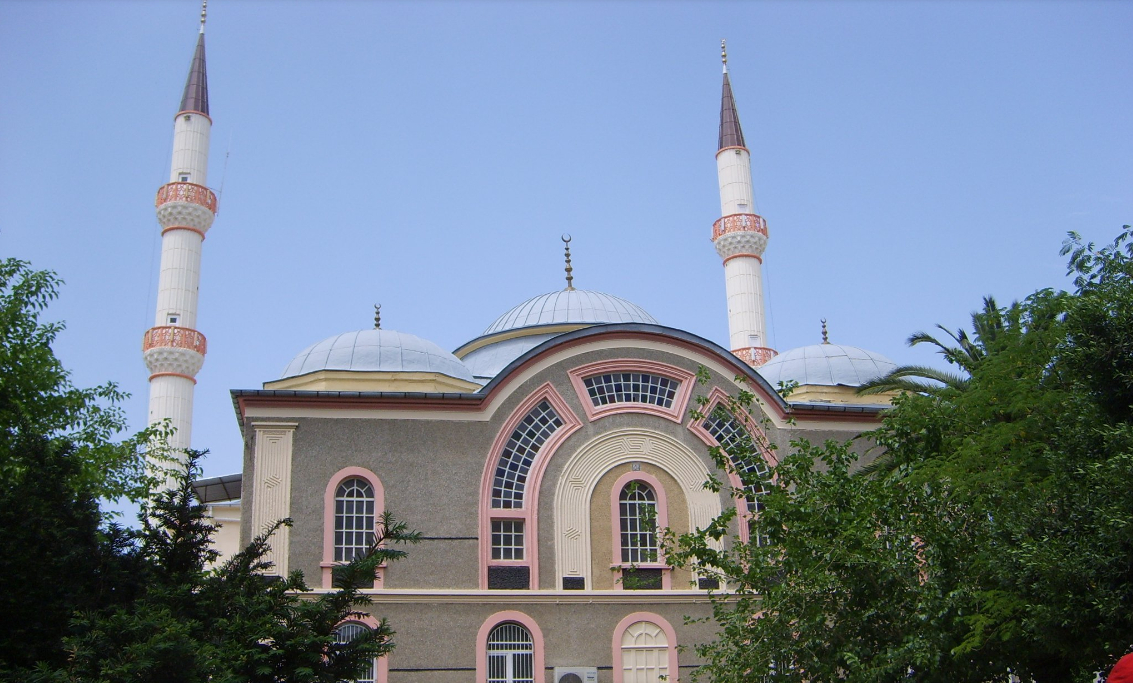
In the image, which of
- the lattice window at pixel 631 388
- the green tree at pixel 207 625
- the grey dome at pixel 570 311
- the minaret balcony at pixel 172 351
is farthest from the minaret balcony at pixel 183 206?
the green tree at pixel 207 625

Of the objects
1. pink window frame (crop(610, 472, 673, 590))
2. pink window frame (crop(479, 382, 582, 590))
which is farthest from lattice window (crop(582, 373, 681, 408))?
pink window frame (crop(610, 472, 673, 590))

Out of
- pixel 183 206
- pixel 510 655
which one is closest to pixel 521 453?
pixel 510 655

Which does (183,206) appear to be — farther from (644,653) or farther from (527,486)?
(644,653)

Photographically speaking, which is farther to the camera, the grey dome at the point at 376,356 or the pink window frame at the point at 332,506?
the grey dome at the point at 376,356

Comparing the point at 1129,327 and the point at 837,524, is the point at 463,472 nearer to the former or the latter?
the point at 837,524

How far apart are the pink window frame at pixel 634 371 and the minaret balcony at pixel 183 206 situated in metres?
17.5

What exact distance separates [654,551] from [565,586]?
1.82 meters

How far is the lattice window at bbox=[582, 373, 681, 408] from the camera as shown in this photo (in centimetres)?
2347

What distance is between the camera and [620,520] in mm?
22609

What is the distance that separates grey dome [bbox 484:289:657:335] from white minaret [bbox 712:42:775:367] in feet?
21.5

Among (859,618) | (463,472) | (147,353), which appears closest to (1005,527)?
(859,618)

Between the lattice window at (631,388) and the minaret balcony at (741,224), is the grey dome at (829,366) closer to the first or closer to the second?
the lattice window at (631,388)

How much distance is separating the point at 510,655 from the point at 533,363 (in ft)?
17.7

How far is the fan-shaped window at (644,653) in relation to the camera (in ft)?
70.6
